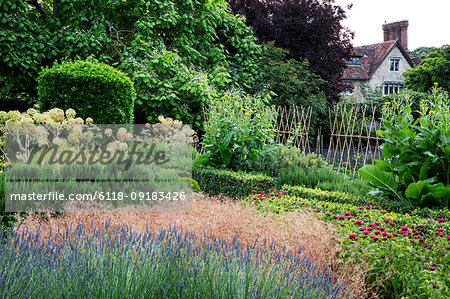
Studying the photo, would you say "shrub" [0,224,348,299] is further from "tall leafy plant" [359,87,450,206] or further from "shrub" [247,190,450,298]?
"tall leafy plant" [359,87,450,206]

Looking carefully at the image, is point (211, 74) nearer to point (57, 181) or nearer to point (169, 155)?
point (169, 155)

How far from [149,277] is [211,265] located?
1.10 ft

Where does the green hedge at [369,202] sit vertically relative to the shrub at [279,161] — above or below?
below

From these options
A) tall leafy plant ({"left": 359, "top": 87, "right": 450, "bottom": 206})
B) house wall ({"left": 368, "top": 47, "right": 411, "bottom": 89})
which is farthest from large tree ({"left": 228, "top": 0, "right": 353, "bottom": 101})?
house wall ({"left": 368, "top": 47, "right": 411, "bottom": 89})

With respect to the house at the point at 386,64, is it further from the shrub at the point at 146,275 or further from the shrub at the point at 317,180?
the shrub at the point at 146,275

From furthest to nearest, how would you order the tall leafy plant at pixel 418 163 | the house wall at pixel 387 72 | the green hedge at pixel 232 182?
the house wall at pixel 387 72
the green hedge at pixel 232 182
the tall leafy plant at pixel 418 163

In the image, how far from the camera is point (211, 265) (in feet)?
6.95

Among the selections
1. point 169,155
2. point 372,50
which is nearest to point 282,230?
point 169,155

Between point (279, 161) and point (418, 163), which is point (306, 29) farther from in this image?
point (418, 163)

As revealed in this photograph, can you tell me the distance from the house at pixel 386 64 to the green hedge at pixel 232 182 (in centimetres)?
3260

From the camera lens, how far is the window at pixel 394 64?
3871cm

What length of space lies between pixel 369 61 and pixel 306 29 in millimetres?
24865

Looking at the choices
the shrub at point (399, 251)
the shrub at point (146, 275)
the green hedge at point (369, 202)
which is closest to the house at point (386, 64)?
the green hedge at point (369, 202)

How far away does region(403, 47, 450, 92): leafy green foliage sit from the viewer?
26.3m
